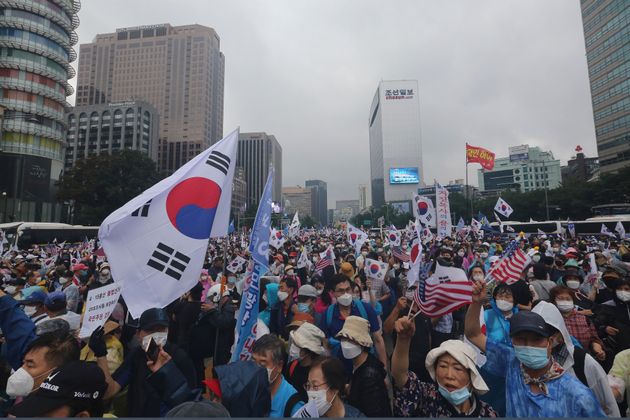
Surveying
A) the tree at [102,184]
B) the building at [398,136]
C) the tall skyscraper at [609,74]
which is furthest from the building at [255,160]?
the tall skyscraper at [609,74]

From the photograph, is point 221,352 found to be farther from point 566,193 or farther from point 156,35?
point 156,35

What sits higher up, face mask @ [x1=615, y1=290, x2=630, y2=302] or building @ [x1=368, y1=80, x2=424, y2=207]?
building @ [x1=368, y1=80, x2=424, y2=207]

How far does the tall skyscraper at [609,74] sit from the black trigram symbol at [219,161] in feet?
238

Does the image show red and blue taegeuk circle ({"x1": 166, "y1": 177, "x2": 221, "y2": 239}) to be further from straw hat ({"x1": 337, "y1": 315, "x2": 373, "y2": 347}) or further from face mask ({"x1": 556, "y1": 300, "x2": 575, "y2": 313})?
face mask ({"x1": 556, "y1": 300, "x2": 575, "y2": 313})

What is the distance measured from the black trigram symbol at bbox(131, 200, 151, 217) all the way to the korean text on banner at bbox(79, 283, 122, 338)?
2.27 feet

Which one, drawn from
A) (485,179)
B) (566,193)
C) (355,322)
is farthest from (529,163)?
(355,322)

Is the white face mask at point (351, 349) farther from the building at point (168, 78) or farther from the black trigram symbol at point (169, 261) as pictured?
the building at point (168, 78)

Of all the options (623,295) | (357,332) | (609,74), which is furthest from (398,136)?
(357,332)

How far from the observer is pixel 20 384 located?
2.25 m

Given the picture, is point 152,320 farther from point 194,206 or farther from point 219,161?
point 219,161

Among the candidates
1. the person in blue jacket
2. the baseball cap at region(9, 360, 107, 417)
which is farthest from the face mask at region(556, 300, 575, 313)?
the baseball cap at region(9, 360, 107, 417)

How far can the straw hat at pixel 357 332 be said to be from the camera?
288cm

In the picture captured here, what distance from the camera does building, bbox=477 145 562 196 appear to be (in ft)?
381

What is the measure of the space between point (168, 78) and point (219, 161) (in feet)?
442
